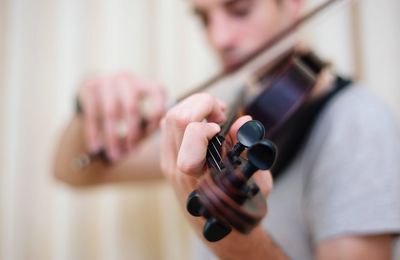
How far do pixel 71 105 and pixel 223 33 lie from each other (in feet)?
1.99

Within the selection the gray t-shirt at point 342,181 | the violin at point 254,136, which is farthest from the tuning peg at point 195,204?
the gray t-shirt at point 342,181

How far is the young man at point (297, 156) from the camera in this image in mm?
356

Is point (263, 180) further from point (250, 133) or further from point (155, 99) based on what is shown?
point (155, 99)

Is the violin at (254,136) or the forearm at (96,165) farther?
the forearm at (96,165)

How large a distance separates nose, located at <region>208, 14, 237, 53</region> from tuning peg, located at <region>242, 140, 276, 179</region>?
19.2 inches

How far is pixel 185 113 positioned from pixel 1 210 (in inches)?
38.2

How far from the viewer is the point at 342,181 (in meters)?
0.47

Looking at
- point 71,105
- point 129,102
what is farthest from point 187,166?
point 71,105

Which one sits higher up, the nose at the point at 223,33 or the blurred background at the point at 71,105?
the nose at the point at 223,33

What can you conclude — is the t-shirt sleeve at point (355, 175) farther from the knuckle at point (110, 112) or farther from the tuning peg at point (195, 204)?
the knuckle at point (110, 112)

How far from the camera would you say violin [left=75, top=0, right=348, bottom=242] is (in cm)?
22

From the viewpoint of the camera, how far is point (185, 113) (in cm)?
33

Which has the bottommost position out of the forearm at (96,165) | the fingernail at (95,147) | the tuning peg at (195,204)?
the forearm at (96,165)

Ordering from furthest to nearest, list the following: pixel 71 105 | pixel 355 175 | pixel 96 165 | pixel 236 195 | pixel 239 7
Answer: pixel 71 105 → pixel 96 165 → pixel 239 7 → pixel 355 175 → pixel 236 195
